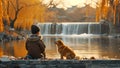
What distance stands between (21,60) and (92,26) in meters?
42.6

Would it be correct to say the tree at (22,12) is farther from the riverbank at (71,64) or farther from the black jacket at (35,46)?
the riverbank at (71,64)

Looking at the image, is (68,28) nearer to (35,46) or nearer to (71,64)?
(35,46)

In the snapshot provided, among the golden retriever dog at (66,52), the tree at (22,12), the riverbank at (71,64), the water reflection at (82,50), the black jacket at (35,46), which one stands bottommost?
the water reflection at (82,50)

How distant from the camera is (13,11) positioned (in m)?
41.5

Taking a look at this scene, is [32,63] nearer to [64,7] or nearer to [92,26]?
[92,26]

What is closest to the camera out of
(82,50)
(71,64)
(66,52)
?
(71,64)

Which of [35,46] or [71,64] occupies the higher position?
[35,46]

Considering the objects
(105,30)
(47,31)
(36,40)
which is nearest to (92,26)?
(105,30)

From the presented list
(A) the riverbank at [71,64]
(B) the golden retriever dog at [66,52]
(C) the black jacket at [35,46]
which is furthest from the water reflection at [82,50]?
(A) the riverbank at [71,64]

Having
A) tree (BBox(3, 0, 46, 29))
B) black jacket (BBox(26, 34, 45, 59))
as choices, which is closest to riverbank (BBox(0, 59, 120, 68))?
black jacket (BBox(26, 34, 45, 59))

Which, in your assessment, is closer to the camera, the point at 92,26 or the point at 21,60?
the point at 21,60

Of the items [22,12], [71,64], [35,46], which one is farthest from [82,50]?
[22,12]

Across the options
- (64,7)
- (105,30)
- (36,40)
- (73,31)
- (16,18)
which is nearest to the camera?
(36,40)

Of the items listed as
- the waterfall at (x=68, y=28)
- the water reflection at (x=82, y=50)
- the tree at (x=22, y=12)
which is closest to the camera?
the water reflection at (x=82, y=50)
